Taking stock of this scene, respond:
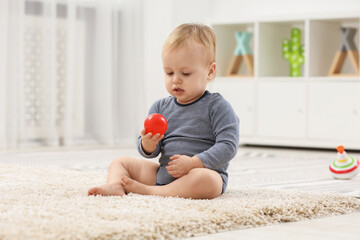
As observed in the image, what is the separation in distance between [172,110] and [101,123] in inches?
82.9

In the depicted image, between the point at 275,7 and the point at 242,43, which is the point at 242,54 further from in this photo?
the point at 275,7

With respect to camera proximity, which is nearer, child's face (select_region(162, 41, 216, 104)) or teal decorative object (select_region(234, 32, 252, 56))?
child's face (select_region(162, 41, 216, 104))

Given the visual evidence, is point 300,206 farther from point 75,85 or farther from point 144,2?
point 144,2

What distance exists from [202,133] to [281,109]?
79.5 inches

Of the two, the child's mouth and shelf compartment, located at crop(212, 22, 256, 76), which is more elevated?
shelf compartment, located at crop(212, 22, 256, 76)

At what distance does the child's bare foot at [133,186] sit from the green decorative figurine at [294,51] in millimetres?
2310

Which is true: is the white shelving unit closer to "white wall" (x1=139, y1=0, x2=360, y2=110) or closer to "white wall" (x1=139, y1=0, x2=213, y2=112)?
"white wall" (x1=139, y1=0, x2=360, y2=110)

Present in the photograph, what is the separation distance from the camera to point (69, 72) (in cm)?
345

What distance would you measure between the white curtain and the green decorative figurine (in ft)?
2.95

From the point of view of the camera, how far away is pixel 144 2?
12.7ft

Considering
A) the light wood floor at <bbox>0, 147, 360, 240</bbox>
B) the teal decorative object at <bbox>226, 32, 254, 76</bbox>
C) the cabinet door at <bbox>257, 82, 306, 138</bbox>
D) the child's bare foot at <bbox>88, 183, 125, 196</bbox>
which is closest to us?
the light wood floor at <bbox>0, 147, 360, 240</bbox>

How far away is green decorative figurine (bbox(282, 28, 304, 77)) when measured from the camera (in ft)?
11.8

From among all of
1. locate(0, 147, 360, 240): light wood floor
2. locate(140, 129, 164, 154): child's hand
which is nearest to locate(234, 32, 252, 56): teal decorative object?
locate(0, 147, 360, 240): light wood floor

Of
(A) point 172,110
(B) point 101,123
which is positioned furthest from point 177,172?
(B) point 101,123
